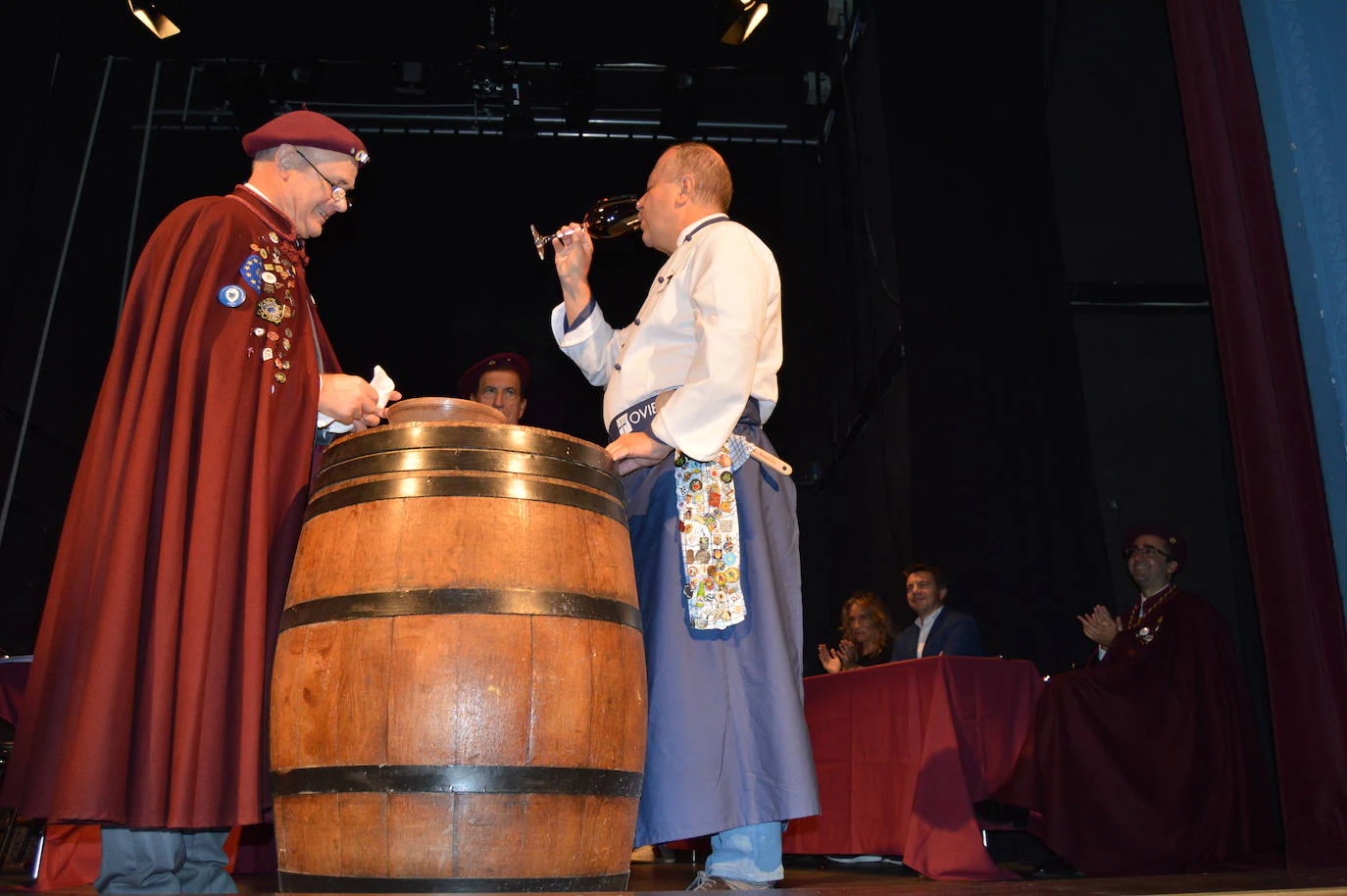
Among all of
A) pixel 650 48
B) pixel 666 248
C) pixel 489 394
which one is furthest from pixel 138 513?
pixel 650 48

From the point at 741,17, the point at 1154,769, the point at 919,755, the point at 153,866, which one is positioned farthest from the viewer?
the point at 741,17

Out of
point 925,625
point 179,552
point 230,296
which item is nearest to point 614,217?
point 230,296

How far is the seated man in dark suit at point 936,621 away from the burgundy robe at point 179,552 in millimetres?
3772

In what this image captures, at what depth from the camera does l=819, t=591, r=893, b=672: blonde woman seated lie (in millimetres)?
6117

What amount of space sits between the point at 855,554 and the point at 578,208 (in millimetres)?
3089

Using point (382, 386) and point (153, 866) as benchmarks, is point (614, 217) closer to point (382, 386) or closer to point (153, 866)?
point (382, 386)

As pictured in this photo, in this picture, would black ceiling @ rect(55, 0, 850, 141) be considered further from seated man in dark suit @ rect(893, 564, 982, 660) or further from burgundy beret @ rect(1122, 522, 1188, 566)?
burgundy beret @ rect(1122, 522, 1188, 566)

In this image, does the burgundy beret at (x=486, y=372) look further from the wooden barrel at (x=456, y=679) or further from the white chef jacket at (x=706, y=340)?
the wooden barrel at (x=456, y=679)

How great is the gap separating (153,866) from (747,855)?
40.5 inches

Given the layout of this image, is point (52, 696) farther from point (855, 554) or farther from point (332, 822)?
point (855, 554)

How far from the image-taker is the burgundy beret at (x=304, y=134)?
2.27m

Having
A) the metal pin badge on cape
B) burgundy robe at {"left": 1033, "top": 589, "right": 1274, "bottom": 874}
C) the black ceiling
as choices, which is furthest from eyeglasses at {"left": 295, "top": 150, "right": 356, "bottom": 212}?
the black ceiling

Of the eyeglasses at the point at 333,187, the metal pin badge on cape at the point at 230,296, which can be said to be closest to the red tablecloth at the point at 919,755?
the eyeglasses at the point at 333,187

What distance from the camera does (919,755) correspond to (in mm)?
3895
